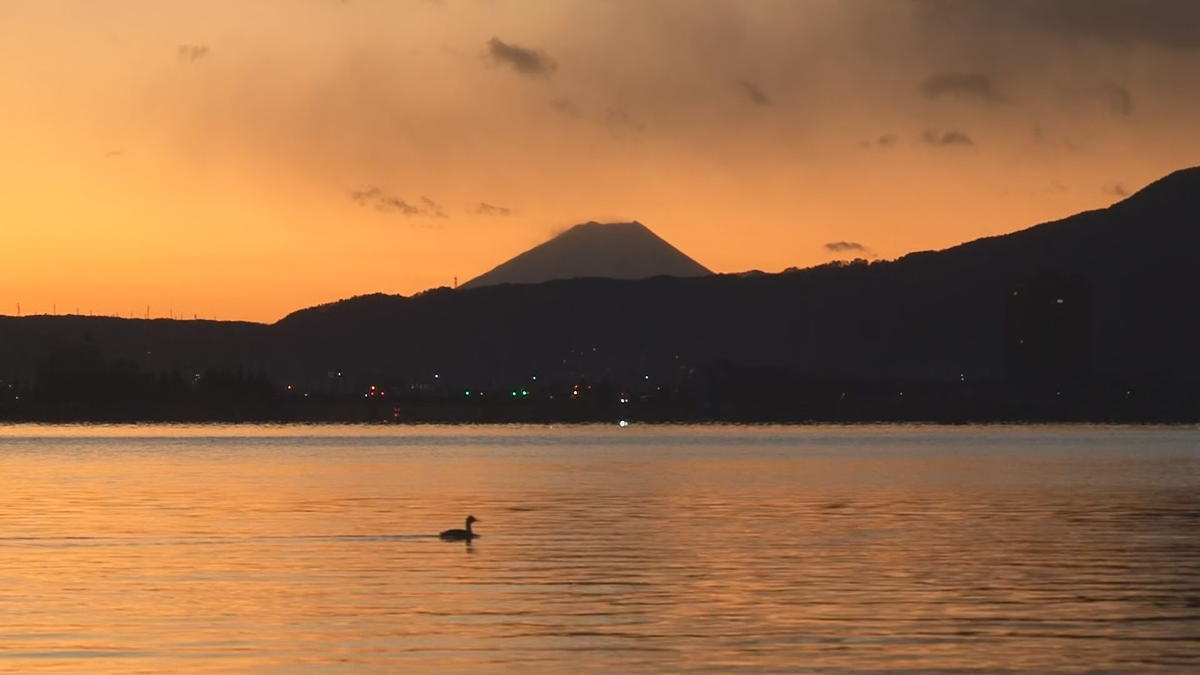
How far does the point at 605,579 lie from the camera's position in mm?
48656

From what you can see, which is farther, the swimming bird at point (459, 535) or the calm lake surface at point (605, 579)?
the swimming bird at point (459, 535)

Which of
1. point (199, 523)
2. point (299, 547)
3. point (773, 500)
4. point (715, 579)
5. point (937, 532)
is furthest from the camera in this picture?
point (773, 500)

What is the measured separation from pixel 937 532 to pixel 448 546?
16084 millimetres

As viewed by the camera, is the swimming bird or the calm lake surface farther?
the swimming bird

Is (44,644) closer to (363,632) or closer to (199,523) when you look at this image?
(363,632)

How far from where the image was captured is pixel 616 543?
6050 cm

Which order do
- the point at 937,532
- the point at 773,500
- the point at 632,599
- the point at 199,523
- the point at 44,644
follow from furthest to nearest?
the point at 773,500 → the point at 199,523 → the point at 937,532 → the point at 632,599 → the point at 44,644

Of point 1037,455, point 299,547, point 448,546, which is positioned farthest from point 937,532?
point 1037,455

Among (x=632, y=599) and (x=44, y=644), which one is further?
(x=632, y=599)

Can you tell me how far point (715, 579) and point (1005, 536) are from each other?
17649mm

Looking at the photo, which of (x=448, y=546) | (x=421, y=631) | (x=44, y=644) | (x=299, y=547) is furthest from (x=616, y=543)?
(x=44, y=644)

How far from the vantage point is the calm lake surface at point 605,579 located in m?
35.3

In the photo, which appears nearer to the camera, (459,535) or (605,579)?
(605,579)

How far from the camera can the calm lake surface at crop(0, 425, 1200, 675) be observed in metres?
35.3
